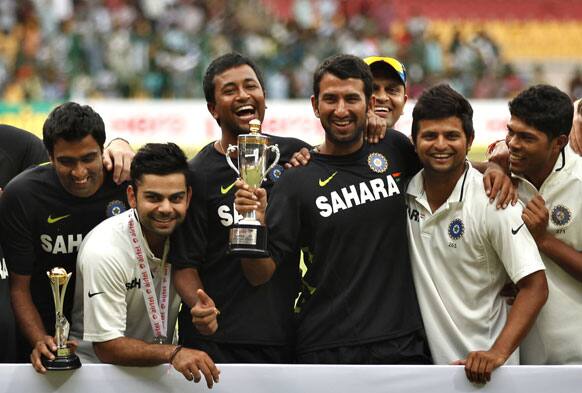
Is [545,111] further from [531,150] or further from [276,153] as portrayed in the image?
[276,153]

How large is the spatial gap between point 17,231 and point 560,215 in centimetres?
226

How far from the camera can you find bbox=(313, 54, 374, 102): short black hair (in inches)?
165

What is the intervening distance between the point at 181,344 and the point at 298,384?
0.66 m

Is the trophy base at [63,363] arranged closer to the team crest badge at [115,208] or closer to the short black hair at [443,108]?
the team crest badge at [115,208]

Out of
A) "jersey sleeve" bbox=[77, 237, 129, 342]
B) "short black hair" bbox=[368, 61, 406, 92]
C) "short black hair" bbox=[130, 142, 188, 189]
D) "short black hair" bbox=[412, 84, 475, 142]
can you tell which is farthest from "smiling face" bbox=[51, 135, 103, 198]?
"short black hair" bbox=[368, 61, 406, 92]

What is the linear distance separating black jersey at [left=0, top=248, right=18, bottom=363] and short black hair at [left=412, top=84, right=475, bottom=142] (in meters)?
1.90

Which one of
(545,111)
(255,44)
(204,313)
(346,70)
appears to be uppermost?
(255,44)

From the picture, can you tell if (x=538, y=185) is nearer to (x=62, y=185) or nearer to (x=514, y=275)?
(x=514, y=275)

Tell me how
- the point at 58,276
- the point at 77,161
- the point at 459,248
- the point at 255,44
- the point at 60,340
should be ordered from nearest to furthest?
the point at 58,276, the point at 60,340, the point at 459,248, the point at 77,161, the point at 255,44

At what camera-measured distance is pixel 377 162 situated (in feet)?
13.8

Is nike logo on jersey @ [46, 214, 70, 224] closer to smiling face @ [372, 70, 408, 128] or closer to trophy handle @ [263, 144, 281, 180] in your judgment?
trophy handle @ [263, 144, 281, 180]

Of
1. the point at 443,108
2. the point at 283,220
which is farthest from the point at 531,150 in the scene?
the point at 283,220

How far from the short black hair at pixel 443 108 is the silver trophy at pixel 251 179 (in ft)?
1.98

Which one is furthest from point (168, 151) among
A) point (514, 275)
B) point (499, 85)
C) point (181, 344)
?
point (499, 85)
